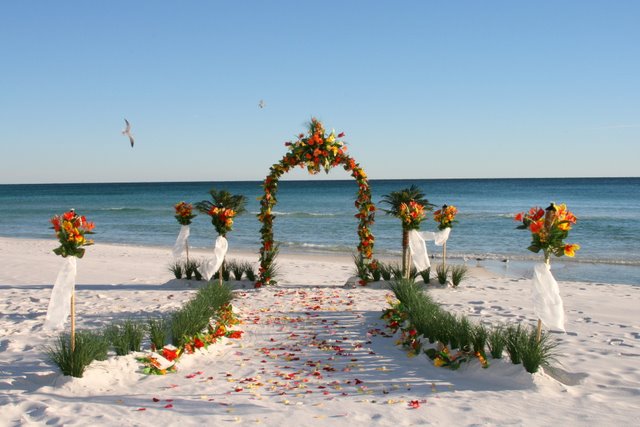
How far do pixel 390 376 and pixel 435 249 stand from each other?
1848 cm

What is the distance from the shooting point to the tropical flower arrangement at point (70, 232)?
6547 millimetres

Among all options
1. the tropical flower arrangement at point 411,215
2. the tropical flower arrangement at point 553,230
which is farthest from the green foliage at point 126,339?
the tropical flower arrangement at point 411,215

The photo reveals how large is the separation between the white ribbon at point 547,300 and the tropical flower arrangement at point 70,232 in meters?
5.45

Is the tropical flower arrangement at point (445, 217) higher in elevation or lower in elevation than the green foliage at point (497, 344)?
higher

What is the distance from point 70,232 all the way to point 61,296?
35.5 inches

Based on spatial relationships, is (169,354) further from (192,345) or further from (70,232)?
(70,232)

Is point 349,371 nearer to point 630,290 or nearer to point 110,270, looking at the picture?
point 630,290

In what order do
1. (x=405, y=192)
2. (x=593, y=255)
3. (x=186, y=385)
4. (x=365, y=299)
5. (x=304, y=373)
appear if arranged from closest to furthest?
(x=186, y=385), (x=304, y=373), (x=365, y=299), (x=405, y=192), (x=593, y=255)

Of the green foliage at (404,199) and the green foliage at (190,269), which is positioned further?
the green foliage at (190,269)

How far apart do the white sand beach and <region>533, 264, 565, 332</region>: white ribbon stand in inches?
21.7

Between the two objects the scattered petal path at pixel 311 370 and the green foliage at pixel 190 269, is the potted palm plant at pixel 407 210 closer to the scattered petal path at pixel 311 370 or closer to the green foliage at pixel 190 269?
the scattered petal path at pixel 311 370

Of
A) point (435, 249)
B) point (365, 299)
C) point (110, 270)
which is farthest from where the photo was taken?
point (435, 249)

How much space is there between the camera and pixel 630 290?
46.6 ft

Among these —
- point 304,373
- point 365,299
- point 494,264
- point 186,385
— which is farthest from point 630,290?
point 186,385
